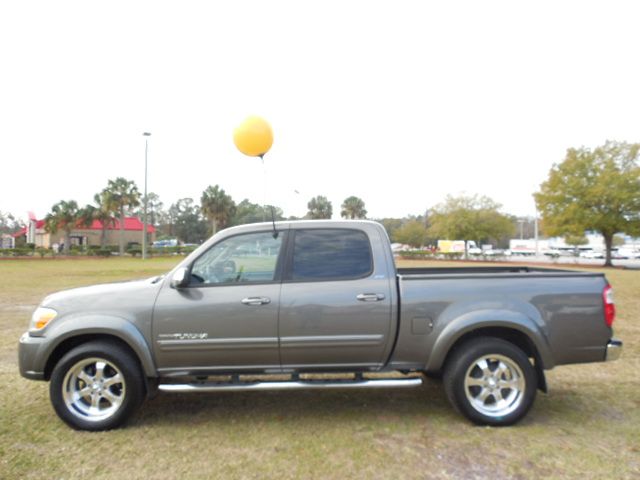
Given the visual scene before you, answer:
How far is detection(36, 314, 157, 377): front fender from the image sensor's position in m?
3.55

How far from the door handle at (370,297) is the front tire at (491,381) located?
84cm

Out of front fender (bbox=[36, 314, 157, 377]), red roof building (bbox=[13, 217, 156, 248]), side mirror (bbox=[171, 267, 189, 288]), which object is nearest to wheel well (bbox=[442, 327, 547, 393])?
side mirror (bbox=[171, 267, 189, 288])

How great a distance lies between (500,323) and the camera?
3592 millimetres

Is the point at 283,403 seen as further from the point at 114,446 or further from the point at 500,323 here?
the point at 500,323

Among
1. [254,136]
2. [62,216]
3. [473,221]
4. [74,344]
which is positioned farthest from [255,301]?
[62,216]

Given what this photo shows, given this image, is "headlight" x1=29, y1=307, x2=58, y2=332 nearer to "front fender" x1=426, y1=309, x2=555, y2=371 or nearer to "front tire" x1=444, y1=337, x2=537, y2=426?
"front fender" x1=426, y1=309, x2=555, y2=371

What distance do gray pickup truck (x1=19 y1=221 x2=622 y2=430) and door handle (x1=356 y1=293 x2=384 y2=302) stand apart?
18 mm

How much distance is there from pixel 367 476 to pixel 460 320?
144cm

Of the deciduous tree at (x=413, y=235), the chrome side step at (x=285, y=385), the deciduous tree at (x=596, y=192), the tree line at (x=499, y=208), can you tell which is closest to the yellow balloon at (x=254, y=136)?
the tree line at (x=499, y=208)

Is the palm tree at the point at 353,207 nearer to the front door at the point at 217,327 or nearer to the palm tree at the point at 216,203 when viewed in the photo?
the palm tree at the point at 216,203

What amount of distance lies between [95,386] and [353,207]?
2341 inches

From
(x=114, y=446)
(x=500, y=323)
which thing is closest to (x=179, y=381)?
(x=114, y=446)

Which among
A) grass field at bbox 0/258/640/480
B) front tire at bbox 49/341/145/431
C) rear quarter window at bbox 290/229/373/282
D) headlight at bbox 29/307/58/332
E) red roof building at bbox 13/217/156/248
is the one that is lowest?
grass field at bbox 0/258/640/480

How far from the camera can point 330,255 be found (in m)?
3.82
